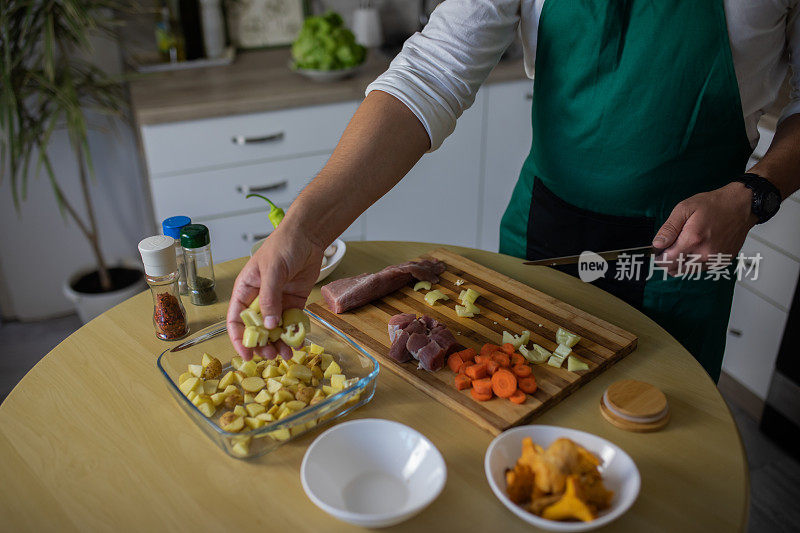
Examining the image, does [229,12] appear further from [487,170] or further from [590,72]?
[590,72]

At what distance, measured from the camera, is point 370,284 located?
1334mm

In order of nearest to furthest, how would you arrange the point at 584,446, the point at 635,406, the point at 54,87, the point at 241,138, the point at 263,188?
the point at 584,446
the point at 635,406
the point at 54,87
the point at 241,138
the point at 263,188

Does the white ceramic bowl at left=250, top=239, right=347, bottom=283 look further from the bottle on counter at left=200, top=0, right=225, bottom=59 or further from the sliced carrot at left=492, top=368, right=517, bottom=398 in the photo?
the bottle on counter at left=200, top=0, right=225, bottom=59

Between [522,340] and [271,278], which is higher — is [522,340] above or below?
below

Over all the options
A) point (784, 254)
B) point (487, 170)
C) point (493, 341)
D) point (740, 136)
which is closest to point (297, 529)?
point (493, 341)

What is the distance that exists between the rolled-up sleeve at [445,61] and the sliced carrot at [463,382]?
48 cm

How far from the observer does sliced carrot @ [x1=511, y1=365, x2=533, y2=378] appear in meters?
1.10

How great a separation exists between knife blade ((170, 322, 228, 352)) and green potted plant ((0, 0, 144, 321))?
4.34ft

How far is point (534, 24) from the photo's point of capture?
142 centimetres

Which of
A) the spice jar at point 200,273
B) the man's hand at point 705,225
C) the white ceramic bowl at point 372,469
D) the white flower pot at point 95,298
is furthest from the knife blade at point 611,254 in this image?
the white flower pot at point 95,298

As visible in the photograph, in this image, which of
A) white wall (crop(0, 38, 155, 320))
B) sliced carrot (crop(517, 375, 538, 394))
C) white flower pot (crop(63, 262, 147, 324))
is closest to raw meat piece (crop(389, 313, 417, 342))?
sliced carrot (crop(517, 375, 538, 394))

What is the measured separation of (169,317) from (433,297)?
1.58 feet

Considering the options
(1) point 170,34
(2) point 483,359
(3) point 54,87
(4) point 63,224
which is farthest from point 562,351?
(4) point 63,224

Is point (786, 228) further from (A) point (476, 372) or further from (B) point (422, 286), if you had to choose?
(A) point (476, 372)
